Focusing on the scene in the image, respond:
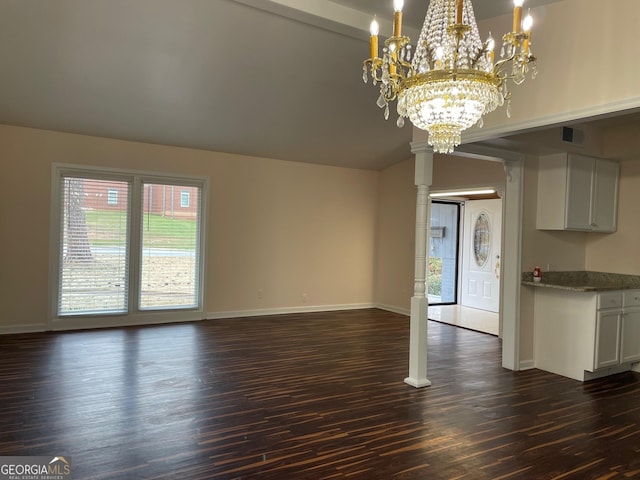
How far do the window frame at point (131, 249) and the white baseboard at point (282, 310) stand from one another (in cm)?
32

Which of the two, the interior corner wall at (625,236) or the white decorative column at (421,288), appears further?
the interior corner wall at (625,236)

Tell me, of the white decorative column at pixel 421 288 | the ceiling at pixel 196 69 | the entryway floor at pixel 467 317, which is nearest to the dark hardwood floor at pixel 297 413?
the white decorative column at pixel 421 288

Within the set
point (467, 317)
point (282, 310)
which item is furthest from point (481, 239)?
point (282, 310)

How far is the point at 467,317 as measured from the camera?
772cm

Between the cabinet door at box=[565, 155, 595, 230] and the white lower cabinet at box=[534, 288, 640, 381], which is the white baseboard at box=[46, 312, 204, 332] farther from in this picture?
the cabinet door at box=[565, 155, 595, 230]

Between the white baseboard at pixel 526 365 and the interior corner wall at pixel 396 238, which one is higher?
the interior corner wall at pixel 396 238

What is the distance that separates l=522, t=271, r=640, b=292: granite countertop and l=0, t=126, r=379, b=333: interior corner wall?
384 centimetres

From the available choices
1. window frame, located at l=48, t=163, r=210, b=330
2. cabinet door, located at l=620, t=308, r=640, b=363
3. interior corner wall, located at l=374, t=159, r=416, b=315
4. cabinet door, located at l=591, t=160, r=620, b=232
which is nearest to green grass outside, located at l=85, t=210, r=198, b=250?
window frame, located at l=48, t=163, r=210, b=330

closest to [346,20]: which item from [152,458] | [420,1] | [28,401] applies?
[420,1]

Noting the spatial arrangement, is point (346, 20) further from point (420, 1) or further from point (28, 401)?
point (28, 401)

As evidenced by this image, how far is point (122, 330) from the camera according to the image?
5.91 m

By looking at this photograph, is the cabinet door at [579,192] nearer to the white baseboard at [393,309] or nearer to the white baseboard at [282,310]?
the white baseboard at [393,309]

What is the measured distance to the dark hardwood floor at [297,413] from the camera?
104 inches

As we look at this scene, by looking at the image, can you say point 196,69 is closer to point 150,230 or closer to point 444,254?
point 150,230
